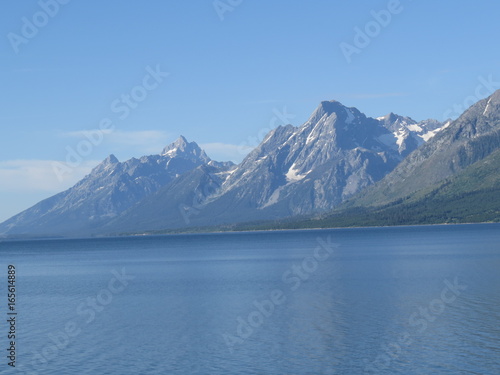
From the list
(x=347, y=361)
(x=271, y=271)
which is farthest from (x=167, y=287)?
(x=347, y=361)

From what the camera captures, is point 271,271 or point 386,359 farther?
point 271,271

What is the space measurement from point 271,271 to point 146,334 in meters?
84.5

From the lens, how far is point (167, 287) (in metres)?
135

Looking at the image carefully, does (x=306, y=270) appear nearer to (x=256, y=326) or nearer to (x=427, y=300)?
(x=427, y=300)

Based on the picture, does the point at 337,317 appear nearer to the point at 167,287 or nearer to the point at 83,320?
the point at 83,320

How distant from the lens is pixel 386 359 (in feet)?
209

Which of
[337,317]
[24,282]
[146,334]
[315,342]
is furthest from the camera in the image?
[24,282]

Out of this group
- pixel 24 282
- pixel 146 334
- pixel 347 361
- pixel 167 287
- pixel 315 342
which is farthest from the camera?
pixel 24 282

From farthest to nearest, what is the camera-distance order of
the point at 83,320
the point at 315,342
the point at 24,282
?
1. the point at 24,282
2. the point at 83,320
3. the point at 315,342

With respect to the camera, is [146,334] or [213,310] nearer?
[146,334]

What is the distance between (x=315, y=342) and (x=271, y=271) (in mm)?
91099

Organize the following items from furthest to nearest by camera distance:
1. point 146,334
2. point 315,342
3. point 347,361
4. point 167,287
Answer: point 167,287 < point 146,334 < point 315,342 < point 347,361

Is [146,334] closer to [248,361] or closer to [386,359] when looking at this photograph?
[248,361]

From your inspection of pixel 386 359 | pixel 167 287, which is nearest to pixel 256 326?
pixel 386 359
